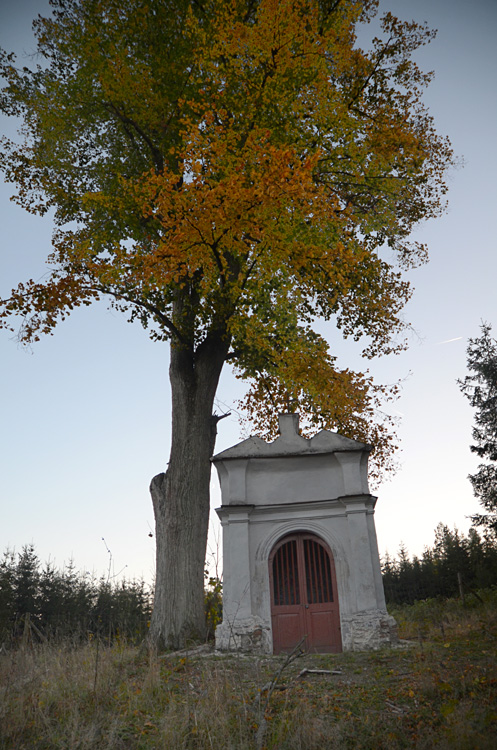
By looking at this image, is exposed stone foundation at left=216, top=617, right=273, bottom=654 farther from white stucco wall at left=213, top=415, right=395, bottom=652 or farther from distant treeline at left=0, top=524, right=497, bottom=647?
distant treeline at left=0, top=524, right=497, bottom=647

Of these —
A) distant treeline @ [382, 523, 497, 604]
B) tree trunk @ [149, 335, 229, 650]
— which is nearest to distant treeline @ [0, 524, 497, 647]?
distant treeline @ [382, 523, 497, 604]

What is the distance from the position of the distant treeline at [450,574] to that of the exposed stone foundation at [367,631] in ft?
45.2

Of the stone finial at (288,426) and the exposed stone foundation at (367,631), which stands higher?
the stone finial at (288,426)

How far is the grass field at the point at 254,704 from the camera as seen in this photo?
212 inches

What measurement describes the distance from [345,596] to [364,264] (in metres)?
7.69

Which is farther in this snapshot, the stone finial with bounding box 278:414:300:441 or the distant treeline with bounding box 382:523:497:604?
the distant treeline with bounding box 382:523:497:604

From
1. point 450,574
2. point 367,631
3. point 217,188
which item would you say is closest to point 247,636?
point 367,631

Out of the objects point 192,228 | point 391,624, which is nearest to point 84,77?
point 192,228

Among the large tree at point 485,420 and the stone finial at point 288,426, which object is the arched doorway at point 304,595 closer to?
the stone finial at point 288,426

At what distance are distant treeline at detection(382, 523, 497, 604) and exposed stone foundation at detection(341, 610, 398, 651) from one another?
1378cm

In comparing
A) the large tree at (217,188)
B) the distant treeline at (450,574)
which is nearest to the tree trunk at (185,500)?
the large tree at (217,188)

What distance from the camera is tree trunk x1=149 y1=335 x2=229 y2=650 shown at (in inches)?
424

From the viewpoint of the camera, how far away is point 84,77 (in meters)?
13.0

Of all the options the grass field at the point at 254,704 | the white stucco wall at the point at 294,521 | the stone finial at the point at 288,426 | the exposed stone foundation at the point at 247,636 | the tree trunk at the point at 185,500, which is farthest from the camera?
the stone finial at the point at 288,426
